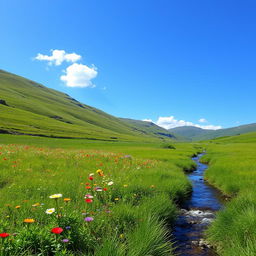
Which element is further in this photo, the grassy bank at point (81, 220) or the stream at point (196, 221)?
the stream at point (196, 221)

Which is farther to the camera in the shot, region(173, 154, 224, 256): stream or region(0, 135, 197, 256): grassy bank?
region(173, 154, 224, 256): stream

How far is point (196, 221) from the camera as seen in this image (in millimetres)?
9609

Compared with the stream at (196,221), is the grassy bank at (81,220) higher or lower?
higher

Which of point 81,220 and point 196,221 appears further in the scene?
point 196,221

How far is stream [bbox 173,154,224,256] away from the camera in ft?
23.4

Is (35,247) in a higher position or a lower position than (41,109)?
lower

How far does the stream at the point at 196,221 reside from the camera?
23.4ft

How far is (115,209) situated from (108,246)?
2560mm

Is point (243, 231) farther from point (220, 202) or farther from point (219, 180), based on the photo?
point (219, 180)

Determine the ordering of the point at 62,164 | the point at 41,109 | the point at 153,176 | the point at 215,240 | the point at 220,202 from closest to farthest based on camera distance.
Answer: the point at 215,240 → the point at 220,202 → the point at 153,176 → the point at 62,164 → the point at 41,109

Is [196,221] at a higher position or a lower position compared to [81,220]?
lower

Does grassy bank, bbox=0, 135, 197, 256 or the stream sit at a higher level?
grassy bank, bbox=0, 135, 197, 256

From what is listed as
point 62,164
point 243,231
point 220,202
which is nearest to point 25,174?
point 62,164

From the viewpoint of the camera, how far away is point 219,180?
16.9m
